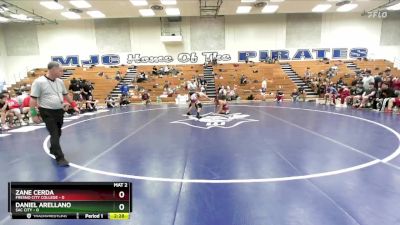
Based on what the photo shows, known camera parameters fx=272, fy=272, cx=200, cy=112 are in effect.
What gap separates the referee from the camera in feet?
14.1

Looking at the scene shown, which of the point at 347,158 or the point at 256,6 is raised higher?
the point at 256,6

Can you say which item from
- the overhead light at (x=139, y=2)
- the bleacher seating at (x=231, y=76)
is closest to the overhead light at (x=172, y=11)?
the overhead light at (x=139, y=2)

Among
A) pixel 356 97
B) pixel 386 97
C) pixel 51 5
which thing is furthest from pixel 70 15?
pixel 386 97

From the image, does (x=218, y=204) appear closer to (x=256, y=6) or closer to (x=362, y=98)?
(x=362, y=98)

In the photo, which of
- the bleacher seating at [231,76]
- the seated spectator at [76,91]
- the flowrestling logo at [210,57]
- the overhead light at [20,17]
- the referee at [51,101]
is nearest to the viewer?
the referee at [51,101]

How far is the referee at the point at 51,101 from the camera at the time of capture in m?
4.29

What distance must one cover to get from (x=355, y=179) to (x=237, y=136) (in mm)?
3068

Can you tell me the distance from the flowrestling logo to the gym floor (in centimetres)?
1659

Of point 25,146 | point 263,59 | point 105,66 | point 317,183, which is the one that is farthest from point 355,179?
point 105,66

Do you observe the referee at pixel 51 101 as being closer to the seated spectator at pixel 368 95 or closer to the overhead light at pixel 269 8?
the seated spectator at pixel 368 95

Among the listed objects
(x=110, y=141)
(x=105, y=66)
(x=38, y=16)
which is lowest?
(x=110, y=141)

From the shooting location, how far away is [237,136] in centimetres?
644
